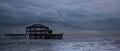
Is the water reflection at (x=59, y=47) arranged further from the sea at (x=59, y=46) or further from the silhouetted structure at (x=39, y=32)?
the silhouetted structure at (x=39, y=32)

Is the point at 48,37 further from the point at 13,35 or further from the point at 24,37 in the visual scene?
the point at 13,35

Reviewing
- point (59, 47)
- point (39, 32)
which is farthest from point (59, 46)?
point (39, 32)

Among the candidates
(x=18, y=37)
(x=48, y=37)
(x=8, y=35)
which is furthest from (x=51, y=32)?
(x=8, y=35)

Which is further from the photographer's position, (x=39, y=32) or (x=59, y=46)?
(x=39, y=32)

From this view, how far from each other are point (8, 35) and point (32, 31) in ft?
Answer: 59.4

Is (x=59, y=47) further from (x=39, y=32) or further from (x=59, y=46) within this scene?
(x=39, y=32)

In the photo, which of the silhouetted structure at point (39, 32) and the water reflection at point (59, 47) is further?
the silhouetted structure at point (39, 32)

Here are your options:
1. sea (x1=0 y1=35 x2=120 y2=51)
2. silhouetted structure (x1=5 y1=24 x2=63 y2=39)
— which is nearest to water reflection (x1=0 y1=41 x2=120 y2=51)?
sea (x1=0 y1=35 x2=120 y2=51)

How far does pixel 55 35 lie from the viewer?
9519cm

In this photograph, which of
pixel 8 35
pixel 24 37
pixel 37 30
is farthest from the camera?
pixel 8 35

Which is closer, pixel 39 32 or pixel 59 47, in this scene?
pixel 59 47

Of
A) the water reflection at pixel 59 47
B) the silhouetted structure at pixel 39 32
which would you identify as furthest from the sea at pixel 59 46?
the silhouetted structure at pixel 39 32

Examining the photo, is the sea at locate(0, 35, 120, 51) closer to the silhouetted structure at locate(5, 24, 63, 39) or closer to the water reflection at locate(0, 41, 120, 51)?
the water reflection at locate(0, 41, 120, 51)

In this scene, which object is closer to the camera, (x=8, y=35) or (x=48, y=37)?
(x=48, y=37)
